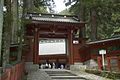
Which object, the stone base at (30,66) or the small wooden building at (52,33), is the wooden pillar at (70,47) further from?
the stone base at (30,66)

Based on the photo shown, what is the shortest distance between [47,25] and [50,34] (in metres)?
1.74

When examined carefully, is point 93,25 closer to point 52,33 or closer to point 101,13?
point 101,13

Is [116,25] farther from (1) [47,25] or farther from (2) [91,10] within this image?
(1) [47,25]

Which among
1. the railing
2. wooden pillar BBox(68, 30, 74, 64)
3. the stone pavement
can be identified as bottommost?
the stone pavement

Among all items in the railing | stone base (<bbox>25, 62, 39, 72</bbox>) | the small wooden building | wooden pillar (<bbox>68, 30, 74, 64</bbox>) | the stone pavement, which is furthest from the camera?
wooden pillar (<bbox>68, 30, 74, 64</bbox>)

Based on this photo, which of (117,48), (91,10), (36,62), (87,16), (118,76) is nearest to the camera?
(118,76)

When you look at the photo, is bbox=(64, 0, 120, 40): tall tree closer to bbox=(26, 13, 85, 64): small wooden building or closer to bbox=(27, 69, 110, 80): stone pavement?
bbox=(26, 13, 85, 64): small wooden building

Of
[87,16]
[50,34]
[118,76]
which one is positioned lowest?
[118,76]

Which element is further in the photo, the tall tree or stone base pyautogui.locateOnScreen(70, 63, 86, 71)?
the tall tree

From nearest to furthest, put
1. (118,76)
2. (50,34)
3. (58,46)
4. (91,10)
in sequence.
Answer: (118,76) → (50,34) → (91,10) → (58,46)

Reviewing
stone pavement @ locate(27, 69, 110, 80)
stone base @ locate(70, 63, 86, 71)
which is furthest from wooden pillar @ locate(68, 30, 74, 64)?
stone pavement @ locate(27, 69, 110, 80)

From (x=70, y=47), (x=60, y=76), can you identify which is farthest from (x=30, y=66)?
(x=60, y=76)

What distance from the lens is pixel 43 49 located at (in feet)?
103

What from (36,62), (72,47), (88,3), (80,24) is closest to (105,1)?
(88,3)
